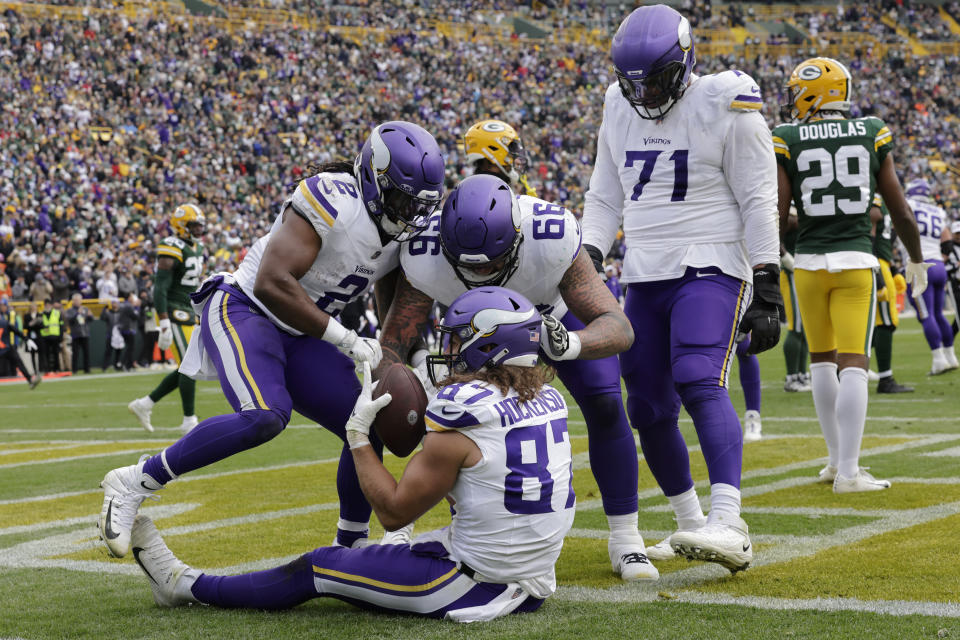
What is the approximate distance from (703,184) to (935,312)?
28.7 ft

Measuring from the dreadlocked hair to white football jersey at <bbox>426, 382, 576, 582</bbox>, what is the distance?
2 cm

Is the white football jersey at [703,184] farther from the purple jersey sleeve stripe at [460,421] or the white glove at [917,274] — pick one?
the white glove at [917,274]

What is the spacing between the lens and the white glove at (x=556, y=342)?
3369 millimetres

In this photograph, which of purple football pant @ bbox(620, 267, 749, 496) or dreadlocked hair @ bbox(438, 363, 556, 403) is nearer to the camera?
dreadlocked hair @ bbox(438, 363, 556, 403)

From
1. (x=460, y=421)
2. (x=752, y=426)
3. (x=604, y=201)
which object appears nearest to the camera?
(x=460, y=421)

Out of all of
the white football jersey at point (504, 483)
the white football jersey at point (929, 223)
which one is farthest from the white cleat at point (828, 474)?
the white football jersey at point (929, 223)

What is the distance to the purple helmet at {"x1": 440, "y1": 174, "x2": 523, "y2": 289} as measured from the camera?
3.48 meters

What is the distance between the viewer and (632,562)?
12.5 feet

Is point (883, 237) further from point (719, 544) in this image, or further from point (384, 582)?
point (384, 582)

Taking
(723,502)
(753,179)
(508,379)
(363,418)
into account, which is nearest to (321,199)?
(363,418)

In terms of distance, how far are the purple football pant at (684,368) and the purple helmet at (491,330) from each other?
811mm

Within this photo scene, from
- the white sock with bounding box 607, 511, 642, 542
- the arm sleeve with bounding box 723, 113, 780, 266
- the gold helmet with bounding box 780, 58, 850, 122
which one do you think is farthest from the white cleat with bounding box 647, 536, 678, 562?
the gold helmet with bounding box 780, 58, 850, 122

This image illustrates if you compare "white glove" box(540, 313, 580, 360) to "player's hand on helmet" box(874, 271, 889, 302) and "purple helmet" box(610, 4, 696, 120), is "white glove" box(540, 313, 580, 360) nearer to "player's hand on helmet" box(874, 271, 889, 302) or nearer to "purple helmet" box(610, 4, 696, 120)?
"purple helmet" box(610, 4, 696, 120)

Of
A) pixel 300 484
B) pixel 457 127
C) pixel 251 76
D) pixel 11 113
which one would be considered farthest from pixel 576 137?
pixel 300 484
